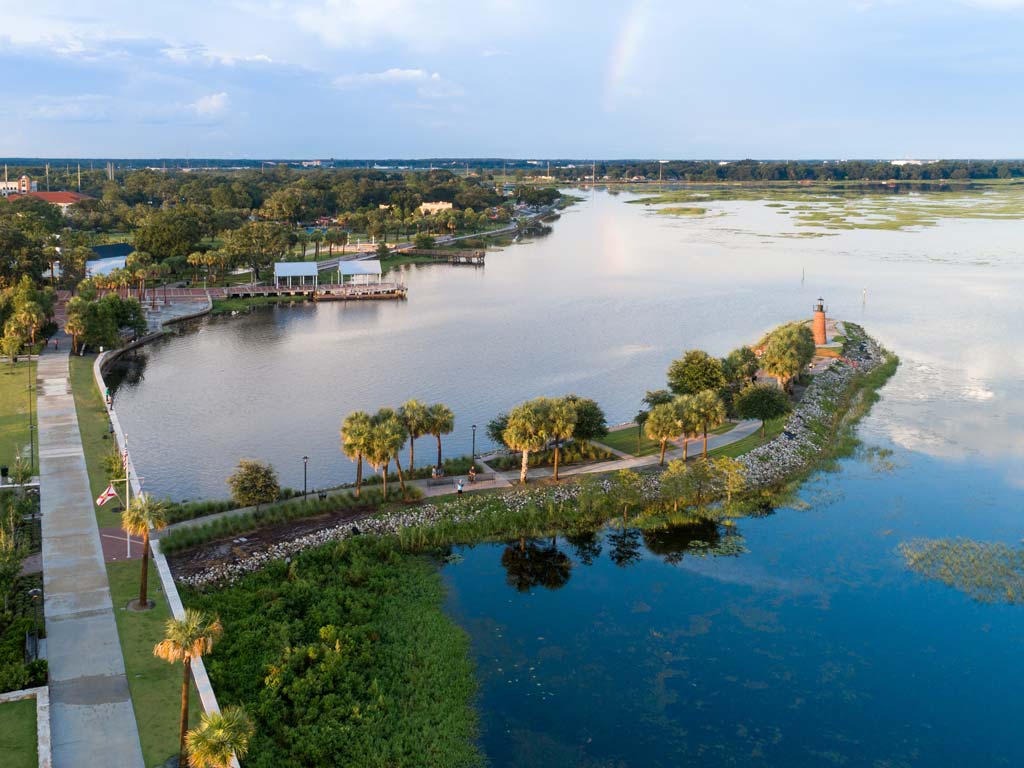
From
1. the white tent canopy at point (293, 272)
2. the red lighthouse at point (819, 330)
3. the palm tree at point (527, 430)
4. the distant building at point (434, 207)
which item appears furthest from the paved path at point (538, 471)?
the distant building at point (434, 207)

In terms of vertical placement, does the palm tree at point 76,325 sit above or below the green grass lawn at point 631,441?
above

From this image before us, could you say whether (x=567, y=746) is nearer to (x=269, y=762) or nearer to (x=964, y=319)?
(x=269, y=762)

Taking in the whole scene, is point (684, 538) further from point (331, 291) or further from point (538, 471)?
point (331, 291)

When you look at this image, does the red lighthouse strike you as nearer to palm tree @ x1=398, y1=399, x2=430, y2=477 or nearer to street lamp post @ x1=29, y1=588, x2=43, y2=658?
palm tree @ x1=398, y1=399, x2=430, y2=477

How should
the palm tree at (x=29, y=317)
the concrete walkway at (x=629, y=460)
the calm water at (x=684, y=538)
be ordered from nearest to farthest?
1. the calm water at (x=684, y=538)
2. the concrete walkway at (x=629, y=460)
3. the palm tree at (x=29, y=317)

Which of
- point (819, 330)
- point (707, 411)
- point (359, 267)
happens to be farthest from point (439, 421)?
point (359, 267)

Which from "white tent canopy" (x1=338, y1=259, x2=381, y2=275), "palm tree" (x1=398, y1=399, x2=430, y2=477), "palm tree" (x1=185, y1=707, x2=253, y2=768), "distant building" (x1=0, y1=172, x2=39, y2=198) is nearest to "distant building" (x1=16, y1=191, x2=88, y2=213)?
"distant building" (x1=0, y1=172, x2=39, y2=198)

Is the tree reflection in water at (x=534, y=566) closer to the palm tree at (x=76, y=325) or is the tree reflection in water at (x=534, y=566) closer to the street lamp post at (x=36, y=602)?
the street lamp post at (x=36, y=602)
